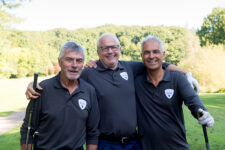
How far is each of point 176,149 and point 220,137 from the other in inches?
195

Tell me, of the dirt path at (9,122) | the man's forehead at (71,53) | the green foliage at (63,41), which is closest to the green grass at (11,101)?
the dirt path at (9,122)

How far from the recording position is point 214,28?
155ft

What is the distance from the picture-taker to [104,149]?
3273mm

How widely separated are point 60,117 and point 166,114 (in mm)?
1395

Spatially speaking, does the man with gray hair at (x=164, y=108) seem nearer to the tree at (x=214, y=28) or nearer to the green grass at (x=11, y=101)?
the green grass at (x=11, y=101)

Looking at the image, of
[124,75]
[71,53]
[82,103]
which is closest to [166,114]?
[124,75]

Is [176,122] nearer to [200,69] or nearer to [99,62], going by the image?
[99,62]

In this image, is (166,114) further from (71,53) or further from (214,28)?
(214,28)

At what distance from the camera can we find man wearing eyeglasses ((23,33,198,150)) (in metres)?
3.24

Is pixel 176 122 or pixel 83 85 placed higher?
pixel 83 85

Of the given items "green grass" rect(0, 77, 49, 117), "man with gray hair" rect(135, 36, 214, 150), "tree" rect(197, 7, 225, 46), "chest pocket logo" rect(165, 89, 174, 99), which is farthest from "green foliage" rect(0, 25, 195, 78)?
"chest pocket logo" rect(165, 89, 174, 99)

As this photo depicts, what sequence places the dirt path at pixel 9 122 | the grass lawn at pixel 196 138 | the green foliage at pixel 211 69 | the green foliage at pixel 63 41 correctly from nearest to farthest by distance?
the grass lawn at pixel 196 138
the dirt path at pixel 9 122
the green foliage at pixel 211 69
the green foliage at pixel 63 41

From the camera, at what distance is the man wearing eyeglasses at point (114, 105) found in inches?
127

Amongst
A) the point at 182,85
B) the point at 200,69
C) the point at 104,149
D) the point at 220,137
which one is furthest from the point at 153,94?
the point at 200,69
